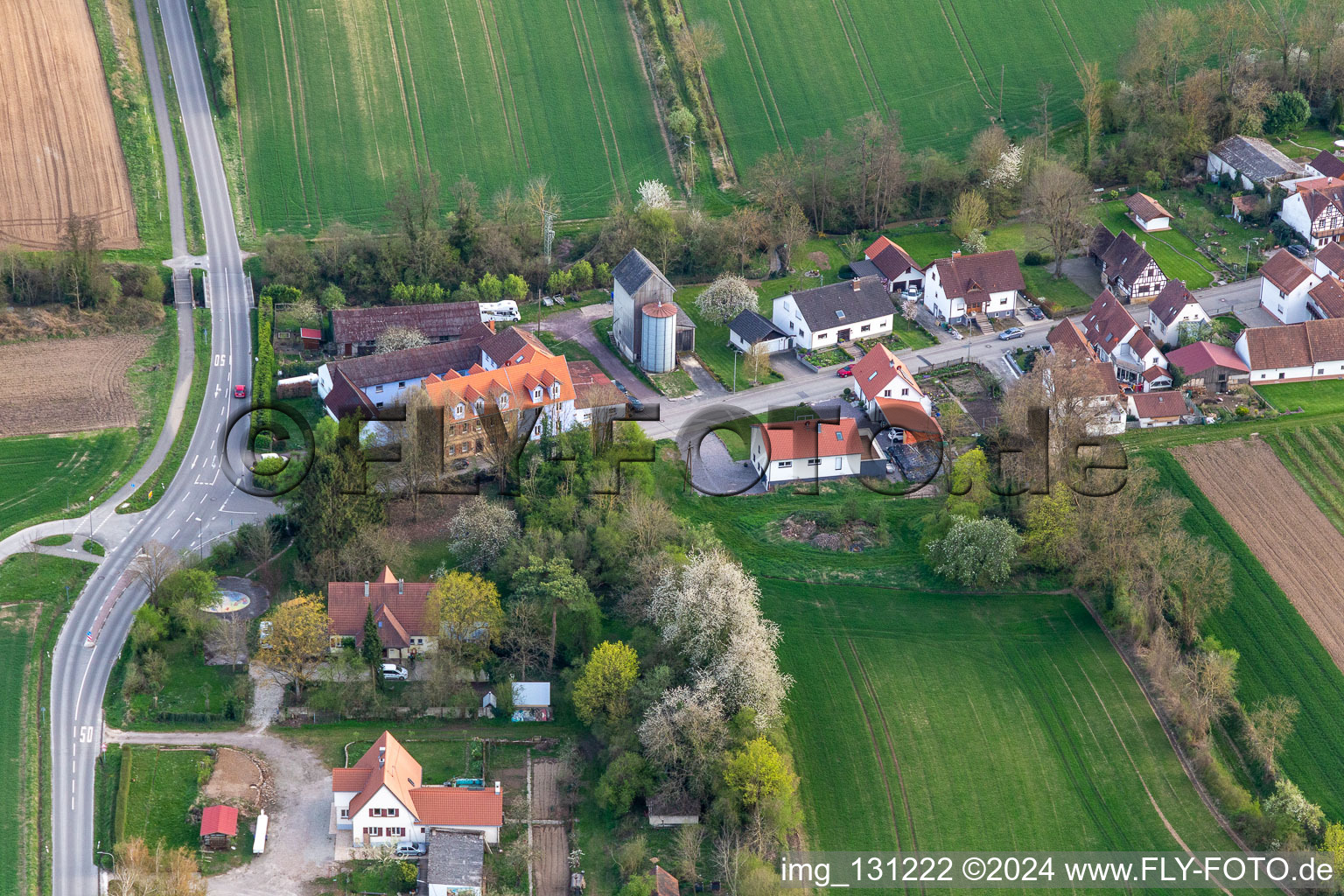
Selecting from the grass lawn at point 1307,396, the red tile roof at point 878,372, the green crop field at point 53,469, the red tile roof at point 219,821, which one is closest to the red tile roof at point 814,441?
the red tile roof at point 878,372

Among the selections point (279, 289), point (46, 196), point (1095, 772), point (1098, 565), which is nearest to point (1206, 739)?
point (1095, 772)

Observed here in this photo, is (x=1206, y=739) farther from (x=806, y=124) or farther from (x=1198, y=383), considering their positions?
(x=806, y=124)

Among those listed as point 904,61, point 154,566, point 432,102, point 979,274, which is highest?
point 904,61

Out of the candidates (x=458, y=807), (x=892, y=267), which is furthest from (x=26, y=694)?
(x=892, y=267)

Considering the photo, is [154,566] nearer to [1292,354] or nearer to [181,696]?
[181,696]

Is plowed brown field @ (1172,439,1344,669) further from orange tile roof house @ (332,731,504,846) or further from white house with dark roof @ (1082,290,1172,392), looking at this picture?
orange tile roof house @ (332,731,504,846)
